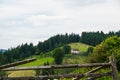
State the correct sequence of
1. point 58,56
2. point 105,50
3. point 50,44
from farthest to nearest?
point 50,44 → point 58,56 → point 105,50

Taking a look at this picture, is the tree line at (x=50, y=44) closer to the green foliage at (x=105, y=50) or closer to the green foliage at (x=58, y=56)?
the green foliage at (x=58, y=56)

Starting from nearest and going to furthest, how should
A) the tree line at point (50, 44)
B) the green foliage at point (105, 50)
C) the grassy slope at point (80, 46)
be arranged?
the green foliage at point (105, 50)
the tree line at point (50, 44)
the grassy slope at point (80, 46)

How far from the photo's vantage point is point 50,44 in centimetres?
16638

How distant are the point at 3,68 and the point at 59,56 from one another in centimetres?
11864

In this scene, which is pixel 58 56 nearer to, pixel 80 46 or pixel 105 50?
pixel 80 46

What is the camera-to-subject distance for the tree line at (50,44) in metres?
147

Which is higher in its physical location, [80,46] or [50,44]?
[50,44]

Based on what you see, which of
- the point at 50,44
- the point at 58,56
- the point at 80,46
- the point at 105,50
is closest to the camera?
the point at 105,50

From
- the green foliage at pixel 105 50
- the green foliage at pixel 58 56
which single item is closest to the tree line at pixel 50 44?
the green foliage at pixel 58 56

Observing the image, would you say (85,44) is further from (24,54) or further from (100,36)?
(24,54)

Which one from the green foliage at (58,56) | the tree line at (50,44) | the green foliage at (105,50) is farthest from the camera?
the tree line at (50,44)

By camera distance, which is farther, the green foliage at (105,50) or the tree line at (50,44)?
the tree line at (50,44)

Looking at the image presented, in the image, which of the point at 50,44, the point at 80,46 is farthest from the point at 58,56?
the point at 80,46

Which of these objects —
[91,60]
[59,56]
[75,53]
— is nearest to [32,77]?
[91,60]
